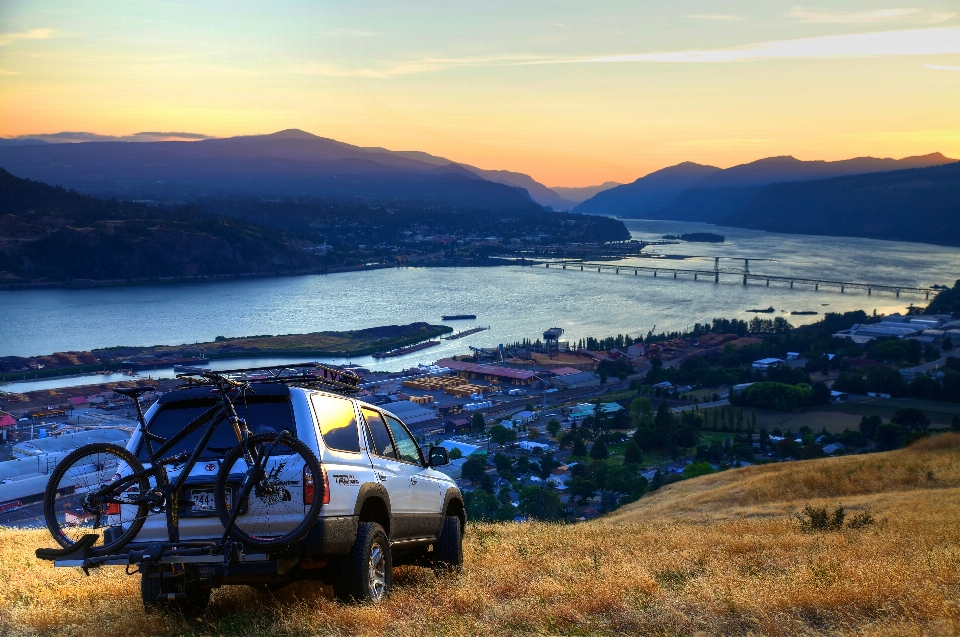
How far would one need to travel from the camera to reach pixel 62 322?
219 ft

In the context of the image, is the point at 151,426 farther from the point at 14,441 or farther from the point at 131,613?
the point at 14,441

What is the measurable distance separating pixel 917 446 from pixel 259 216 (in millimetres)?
153287

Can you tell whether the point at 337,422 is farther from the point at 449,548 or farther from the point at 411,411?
the point at 411,411

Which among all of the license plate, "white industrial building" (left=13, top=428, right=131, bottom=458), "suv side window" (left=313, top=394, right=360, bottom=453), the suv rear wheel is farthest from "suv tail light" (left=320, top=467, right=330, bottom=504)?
"white industrial building" (left=13, top=428, right=131, bottom=458)

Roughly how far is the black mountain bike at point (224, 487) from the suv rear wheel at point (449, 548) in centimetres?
204

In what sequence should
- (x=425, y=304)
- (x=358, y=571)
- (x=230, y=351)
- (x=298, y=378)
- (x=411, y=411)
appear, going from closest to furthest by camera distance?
(x=358, y=571) → (x=298, y=378) → (x=411, y=411) → (x=230, y=351) → (x=425, y=304)

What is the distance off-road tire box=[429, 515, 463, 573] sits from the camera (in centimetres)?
623

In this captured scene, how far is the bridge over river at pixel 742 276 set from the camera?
9250 centimetres

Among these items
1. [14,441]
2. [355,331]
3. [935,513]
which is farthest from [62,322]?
[935,513]

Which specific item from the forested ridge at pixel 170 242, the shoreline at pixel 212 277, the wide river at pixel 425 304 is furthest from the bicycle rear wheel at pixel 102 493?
the forested ridge at pixel 170 242

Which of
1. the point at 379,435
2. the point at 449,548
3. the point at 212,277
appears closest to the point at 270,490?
the point at 379,435

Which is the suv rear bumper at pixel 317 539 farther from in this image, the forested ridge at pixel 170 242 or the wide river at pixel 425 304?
the forested ridge at pixel 170 242

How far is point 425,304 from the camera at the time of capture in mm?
79000

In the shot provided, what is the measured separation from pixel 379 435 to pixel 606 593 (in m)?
1.63
